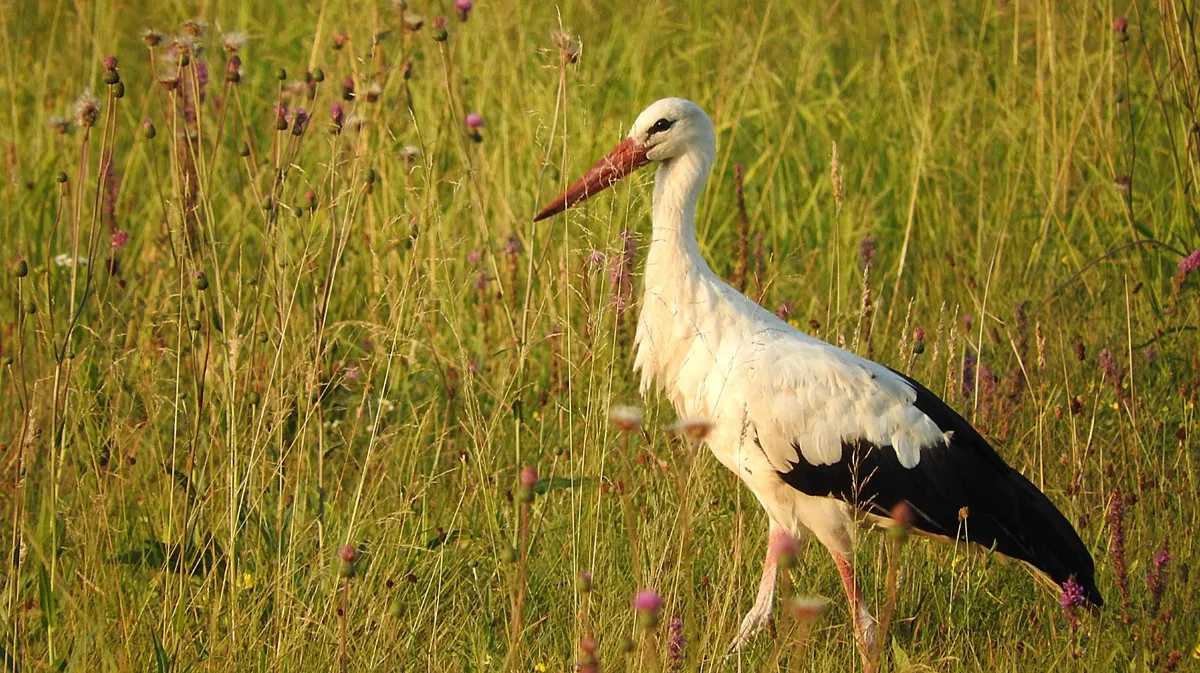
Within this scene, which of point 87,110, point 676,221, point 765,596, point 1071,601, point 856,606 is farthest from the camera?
point 676,221

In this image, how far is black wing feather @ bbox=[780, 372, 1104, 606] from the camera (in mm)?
3303

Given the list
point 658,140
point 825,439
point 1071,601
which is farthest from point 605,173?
point 1071,601

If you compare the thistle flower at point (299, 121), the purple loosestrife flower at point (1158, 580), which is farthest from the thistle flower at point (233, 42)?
the purple loosestrife flower at point (1158, 580)

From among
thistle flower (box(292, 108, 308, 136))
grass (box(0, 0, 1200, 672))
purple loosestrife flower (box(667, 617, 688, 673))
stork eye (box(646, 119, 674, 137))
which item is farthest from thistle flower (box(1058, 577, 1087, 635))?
thistle flower (box(292, 108, 308, 136))

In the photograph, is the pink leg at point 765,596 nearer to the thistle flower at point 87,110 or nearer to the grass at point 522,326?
the grass at point 522,326

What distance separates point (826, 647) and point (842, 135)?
3.07 m

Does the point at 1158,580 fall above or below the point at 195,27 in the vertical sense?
below

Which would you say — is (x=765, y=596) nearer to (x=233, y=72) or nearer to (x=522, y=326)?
(x=522, y=326)

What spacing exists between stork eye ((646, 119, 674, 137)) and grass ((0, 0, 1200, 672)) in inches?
9.7

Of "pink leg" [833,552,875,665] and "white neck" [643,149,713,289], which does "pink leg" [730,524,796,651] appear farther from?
"white neck" [643,149,713,289]

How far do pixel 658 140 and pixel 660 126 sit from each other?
4 centimetres

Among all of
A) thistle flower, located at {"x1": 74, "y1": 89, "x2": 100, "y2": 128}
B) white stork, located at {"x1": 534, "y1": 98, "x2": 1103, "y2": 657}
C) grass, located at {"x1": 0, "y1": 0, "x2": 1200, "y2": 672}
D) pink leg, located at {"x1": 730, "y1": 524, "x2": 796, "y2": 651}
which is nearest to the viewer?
thistle flower, located at {"x1": 74, "y1": 89, "x2": 100, "y2": 128}

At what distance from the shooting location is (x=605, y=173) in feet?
12.4

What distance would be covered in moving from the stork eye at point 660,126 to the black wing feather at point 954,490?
95 cm
